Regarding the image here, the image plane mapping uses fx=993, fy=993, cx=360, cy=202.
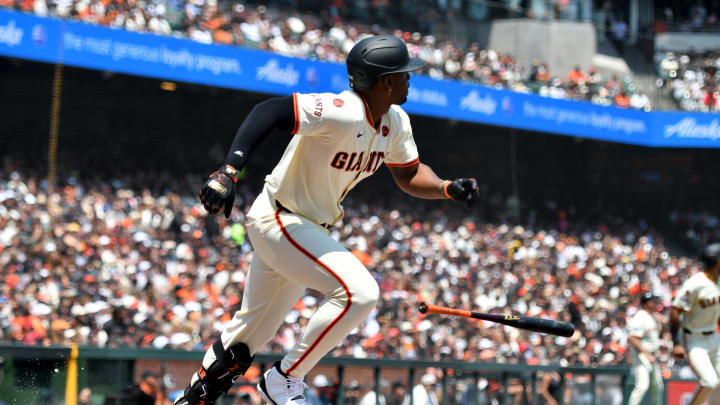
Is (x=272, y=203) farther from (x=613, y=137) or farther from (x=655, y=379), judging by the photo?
(x=613, y=137)

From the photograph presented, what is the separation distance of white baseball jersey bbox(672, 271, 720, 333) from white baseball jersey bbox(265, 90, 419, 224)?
466cm

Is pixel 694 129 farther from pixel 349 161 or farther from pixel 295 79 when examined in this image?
pixel 349 161

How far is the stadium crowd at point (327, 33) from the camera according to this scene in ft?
59.0

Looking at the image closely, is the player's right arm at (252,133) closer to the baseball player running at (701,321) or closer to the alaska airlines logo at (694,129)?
the baseball player running at (701,321)

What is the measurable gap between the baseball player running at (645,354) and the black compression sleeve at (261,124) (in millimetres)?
6741

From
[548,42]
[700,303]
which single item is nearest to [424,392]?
[700,303]

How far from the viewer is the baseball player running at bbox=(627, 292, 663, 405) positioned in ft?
33.3

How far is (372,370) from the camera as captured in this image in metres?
7.03

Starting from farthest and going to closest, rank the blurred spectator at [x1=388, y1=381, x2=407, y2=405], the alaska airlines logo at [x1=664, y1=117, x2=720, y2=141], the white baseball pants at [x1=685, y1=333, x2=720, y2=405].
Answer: the alaska airlines logo at [x1=664, y1=117, x2=720, y2=141] < the white baseball pants at [x1=685, y1=333, x2=720, y2=405] < the blurred spectator at [x1=388, y1=381, x2=407, y2=405]

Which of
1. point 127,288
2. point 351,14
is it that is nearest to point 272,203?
point 127,288

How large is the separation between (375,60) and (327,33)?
17298mm

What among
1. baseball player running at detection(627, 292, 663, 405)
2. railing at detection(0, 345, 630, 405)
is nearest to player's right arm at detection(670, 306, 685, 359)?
railing at detection(0, 345, 630, 405)

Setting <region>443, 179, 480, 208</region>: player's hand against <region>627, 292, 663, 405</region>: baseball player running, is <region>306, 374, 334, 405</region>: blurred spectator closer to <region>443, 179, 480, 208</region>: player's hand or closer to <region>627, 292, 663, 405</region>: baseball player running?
<region>443, 179, 480, 208</region>: player's hand

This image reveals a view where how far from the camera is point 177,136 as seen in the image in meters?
20.9
